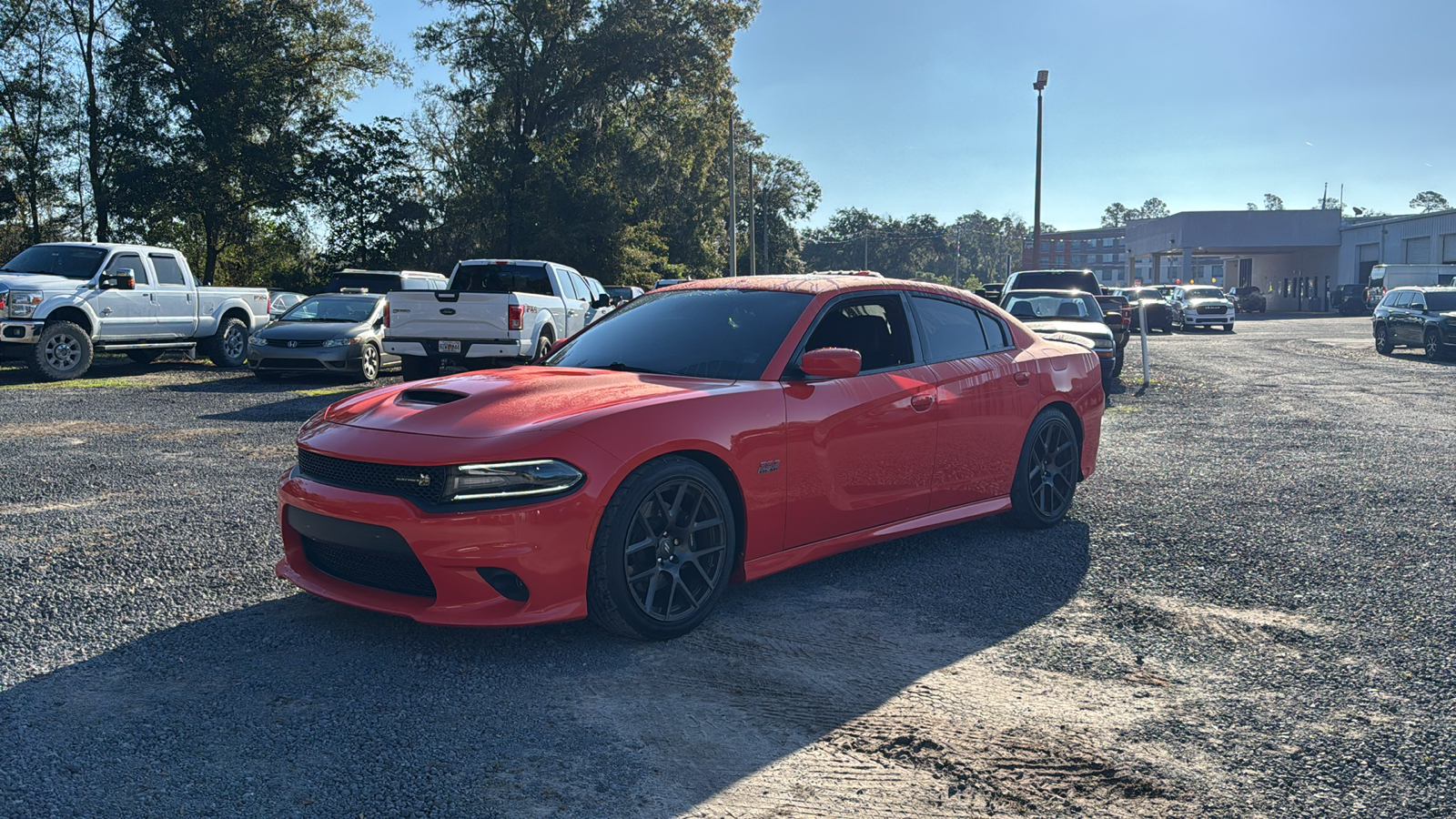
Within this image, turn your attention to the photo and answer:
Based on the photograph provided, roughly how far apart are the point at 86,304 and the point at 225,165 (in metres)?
16.9

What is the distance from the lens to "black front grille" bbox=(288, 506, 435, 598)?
3914 mm

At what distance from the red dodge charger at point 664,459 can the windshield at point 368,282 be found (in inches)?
612

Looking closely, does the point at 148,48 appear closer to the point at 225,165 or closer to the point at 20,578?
the point at 225,165

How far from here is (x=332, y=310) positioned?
1698cm

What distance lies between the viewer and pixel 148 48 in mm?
29562

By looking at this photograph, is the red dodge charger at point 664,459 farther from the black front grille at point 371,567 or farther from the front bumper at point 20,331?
the front bumper at point 20,331

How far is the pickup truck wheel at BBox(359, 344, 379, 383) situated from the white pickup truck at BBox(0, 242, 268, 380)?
3371 mm

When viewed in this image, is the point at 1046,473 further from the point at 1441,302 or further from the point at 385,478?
the point at 1441,302

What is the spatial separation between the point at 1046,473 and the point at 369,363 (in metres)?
12.3

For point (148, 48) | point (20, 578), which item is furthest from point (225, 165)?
point (20, 578)

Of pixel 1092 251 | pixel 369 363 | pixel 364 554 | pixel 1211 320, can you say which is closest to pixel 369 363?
pixel 369 363

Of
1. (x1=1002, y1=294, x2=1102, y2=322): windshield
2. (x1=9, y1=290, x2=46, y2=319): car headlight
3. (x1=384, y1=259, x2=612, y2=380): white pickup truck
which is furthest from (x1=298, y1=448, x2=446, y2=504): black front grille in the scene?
(x1=1002, y1=294, x2=1102, y2=322): windshield

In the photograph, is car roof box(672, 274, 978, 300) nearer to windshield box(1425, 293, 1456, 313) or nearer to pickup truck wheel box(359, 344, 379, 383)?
pickup truck wheel box(359, 344, 379, 383)

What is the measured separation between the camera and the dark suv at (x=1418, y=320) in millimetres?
23078
